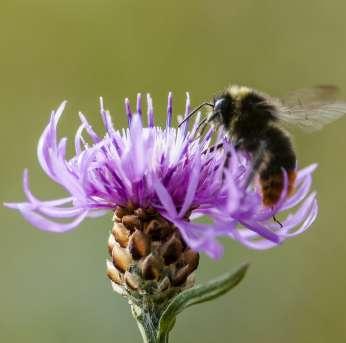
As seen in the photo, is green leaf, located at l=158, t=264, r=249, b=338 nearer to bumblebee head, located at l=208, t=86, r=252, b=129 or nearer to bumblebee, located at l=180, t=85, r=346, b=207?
bumblebee, located at l=180, t=85, r=346, b=207

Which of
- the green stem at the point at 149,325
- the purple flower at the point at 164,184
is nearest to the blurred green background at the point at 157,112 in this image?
the green stem at the point at 149,325

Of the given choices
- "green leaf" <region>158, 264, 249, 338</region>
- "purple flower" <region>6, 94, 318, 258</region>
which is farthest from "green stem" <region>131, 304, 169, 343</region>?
"purple flower" <region>6, 94, 318, 258</region>

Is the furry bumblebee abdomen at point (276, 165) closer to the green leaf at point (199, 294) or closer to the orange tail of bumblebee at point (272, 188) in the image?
the orange tail of bumblebee at point (272, 188)

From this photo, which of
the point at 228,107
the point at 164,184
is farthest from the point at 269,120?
the point at 164,184

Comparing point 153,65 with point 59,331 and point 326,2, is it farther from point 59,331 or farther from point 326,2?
point 59,331

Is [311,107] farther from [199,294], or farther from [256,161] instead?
[199,294]

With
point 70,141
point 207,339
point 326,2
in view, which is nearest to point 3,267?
point 70,141
